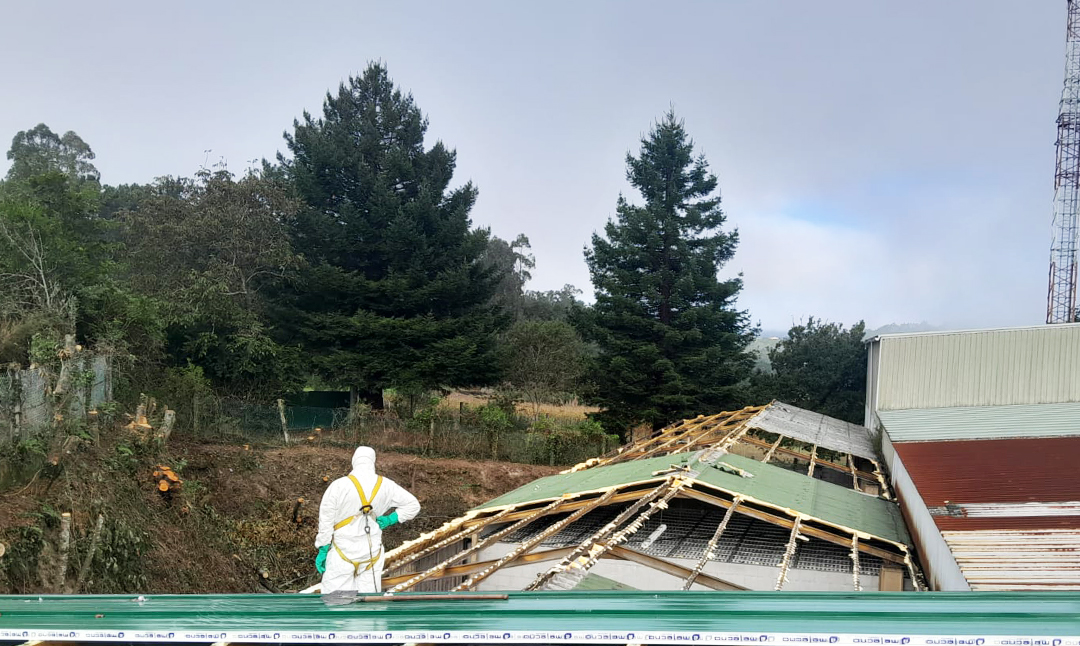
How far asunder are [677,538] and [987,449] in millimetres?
4050

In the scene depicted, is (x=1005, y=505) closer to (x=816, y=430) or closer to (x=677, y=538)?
(x=677, y=538)

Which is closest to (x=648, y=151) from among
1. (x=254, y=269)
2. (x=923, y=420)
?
(x=254, y=269)

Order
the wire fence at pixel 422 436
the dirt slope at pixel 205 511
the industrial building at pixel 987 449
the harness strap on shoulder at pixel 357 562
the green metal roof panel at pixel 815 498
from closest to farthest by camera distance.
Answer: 1. the harness strap on shoulder at pixel 357 562
2. the industrial building at pixel 987 449
3. the green metal roof panel at pixel 815 498
4. the dirt slope at pixel 205 511
5. the wire fence at pixel 422 436

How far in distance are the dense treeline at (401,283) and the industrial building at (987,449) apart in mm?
7367

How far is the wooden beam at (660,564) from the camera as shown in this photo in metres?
6.30

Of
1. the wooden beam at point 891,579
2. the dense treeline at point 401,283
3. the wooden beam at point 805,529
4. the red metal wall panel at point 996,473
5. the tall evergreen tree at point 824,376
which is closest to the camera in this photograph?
the red metal wall panel at point 996,473

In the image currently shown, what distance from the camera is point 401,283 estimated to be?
21.6 metres

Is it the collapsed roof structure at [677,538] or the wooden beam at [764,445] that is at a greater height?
the wooden beam at [764,445]

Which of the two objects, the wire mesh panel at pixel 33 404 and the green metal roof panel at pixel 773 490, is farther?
the wire mesh panel at pixel 33 404

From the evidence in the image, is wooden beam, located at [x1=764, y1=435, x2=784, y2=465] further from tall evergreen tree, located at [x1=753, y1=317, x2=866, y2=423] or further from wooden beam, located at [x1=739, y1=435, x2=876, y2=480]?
tall evergreen tree, located at [x1=753, y1=317, x2=866, y2=423]

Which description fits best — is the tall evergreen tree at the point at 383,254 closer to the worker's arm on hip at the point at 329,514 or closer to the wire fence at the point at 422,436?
the wire fence at the point at 422,436

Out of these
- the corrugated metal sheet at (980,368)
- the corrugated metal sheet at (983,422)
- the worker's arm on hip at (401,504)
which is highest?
the corrugated metal sheet at (980,368)

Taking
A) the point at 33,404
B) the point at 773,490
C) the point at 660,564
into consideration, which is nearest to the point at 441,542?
the point at 660,564

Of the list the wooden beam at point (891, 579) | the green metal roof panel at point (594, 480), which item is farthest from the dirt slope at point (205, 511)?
the wooden beam at point (891, 579)
